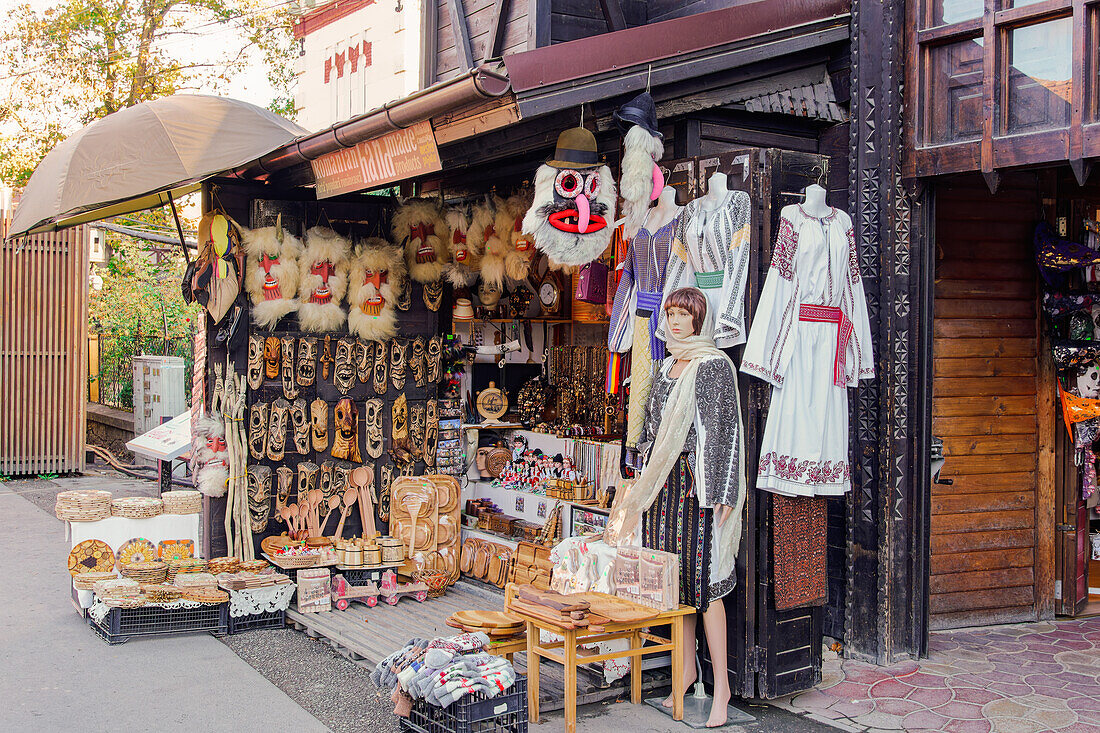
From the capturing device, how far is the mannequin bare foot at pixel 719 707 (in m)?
4.84

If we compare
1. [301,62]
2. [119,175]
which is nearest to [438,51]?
[119,175]

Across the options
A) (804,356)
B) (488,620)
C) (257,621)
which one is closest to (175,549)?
(257,621)

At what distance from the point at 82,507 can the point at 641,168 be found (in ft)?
14.4

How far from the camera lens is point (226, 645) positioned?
6230 millimetres

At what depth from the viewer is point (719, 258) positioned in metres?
5.10

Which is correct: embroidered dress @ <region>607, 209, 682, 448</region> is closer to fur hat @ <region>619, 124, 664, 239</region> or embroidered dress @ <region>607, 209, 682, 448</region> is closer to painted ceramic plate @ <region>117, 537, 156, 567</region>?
fur hat @ <region>619, 124, 664, 239</region>

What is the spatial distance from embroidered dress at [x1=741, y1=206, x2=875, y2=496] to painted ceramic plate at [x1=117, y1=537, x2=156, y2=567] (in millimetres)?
4288

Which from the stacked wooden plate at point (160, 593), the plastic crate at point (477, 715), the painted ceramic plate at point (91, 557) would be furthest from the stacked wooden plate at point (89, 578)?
the plastic crate at point (477, 715)

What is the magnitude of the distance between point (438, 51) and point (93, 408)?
12.0 metres

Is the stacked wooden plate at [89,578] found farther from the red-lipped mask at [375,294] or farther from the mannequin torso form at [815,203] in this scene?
the mannequin torso form at [815,203]

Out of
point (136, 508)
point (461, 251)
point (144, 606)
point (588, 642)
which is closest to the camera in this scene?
point (588, 642)

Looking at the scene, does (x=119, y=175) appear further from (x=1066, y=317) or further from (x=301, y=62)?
(x=301, y=62)

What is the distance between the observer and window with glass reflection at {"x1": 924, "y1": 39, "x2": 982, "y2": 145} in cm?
554

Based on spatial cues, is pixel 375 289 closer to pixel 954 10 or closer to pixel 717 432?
pixel 717 432
